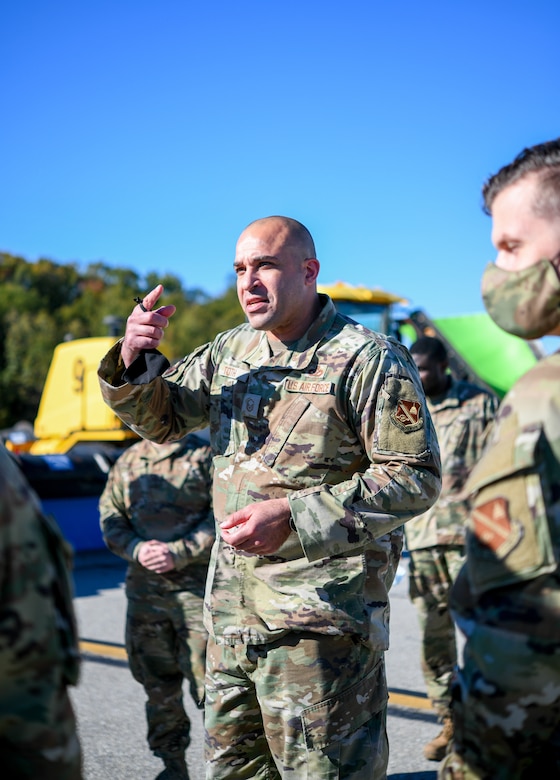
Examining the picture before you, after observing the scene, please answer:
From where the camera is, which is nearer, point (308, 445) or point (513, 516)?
point (513, 516)

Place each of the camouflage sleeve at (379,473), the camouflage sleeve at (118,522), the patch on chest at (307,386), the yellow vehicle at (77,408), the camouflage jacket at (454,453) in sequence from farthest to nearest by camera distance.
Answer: the yellow vehicle at (77,408), the camouflage jacket at (454,453), the camouflage sleeve at (118,522), the patch on chest at (307,386), the camouflage sleeve at (379,473)

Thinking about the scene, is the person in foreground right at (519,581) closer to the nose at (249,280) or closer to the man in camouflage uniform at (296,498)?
the man in camouflage uniform at (296,498)

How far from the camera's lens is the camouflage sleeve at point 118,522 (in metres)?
4.24

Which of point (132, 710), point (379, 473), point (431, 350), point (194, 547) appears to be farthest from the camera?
point (431, 350)

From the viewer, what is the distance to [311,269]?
3.00m

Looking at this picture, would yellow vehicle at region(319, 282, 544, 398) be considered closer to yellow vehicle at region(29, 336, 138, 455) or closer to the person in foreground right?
yellow vehicle at region(29, 336, 138, 455)

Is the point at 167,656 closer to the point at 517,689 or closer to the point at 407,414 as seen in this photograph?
the point at 407,414

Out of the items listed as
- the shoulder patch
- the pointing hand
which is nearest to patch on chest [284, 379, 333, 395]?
the shoulder patch

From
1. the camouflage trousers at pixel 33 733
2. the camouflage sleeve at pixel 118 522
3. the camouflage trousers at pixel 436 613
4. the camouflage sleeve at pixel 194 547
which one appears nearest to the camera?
the camouflage trousers at pixel 33 733

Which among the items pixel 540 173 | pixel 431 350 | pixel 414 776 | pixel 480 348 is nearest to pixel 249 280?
pixel 540 173

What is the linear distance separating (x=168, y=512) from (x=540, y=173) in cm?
297

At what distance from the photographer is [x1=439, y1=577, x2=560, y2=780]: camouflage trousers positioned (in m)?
1.54

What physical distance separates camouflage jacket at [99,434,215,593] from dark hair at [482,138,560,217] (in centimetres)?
269

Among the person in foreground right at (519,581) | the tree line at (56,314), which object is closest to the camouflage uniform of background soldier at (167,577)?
the person in foreground right at (519,581)
